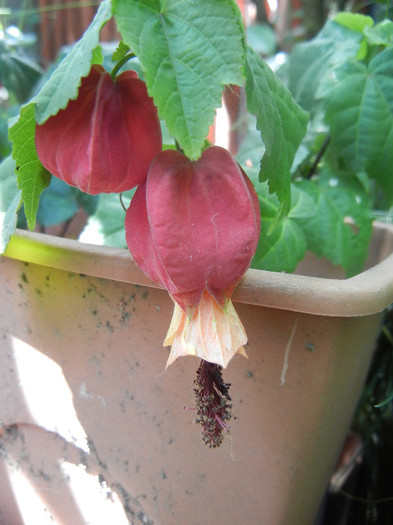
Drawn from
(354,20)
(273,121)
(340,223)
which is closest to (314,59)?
(354,20)

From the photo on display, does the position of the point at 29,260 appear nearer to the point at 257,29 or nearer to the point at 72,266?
the point at 72,266

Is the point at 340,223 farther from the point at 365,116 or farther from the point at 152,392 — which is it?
the point at 152,392

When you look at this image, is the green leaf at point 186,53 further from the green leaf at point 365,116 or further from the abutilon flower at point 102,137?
the green leaf at point 365,116

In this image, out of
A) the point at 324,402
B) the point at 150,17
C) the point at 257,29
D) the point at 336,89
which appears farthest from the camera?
the point at 257,29

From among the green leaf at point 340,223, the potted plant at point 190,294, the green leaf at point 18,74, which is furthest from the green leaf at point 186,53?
the green leaf at point 18,74

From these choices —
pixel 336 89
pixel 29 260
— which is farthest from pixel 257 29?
pixel 29 260
